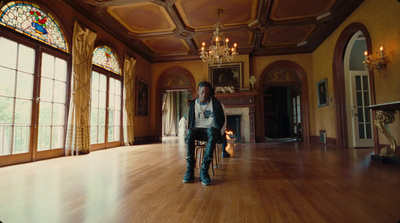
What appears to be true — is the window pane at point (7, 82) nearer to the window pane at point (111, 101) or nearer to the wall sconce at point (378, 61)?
the window pane at point (111, 101)

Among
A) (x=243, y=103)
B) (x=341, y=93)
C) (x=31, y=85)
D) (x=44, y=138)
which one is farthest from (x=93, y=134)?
(x=341, y=93)

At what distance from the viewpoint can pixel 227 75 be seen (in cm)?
868

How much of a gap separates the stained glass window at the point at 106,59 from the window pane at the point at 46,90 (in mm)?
1606

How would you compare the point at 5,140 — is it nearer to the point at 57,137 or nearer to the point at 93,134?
the point at 57,137

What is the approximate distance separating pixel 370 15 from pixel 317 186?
451 cm

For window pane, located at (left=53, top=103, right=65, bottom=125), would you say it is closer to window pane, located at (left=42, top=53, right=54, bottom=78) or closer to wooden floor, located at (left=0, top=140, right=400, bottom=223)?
window pane, located at (left=42, top=53, right=54, bottom=78)

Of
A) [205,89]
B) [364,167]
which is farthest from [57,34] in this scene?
[364,167]

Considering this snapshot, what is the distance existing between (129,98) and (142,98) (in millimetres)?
1123

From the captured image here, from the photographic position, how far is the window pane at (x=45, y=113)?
4.36 m

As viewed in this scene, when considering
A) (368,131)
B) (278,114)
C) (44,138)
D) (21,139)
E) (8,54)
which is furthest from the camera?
(278,114)

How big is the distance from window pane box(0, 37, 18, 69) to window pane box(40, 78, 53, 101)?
2.11 ft

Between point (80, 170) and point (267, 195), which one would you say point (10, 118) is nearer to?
point (80, 170)

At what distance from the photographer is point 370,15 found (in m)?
4.62

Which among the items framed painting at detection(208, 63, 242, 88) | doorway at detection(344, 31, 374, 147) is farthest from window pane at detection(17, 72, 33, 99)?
doorway at detection(344, 31, 374, 147)
